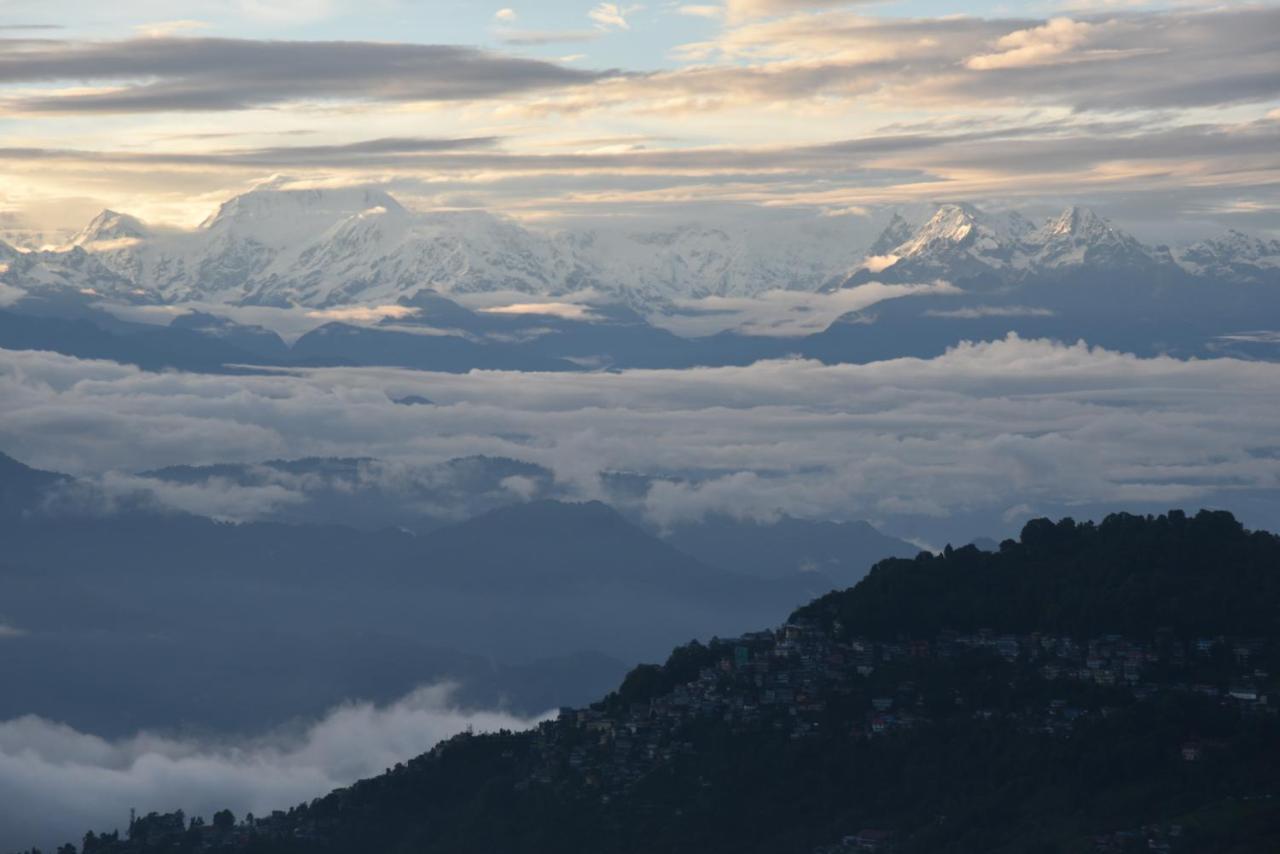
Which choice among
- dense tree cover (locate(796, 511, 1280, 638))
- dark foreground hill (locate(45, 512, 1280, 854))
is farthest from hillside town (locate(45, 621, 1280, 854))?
dense tree cover (locate(796, 511, 1280, 638))

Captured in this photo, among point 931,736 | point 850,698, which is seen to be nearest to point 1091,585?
point 850,698

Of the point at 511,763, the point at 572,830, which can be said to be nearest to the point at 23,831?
the point at 511,763

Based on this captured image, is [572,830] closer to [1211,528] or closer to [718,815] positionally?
[718,815]

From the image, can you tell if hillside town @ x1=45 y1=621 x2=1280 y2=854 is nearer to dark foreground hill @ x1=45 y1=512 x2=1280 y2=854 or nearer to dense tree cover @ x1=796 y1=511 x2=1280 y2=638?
dark foreground hill @ x1=45 y1=512 x2=1280 y2=854

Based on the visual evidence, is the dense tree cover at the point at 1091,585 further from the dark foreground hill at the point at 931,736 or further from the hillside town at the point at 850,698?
the hillside town at the point at 850,698

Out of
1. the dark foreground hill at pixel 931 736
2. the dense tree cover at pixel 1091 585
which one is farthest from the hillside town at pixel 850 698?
the dense tree cover at pixel 1091 585

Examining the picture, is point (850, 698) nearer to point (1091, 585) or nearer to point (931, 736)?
point (931, 736)
